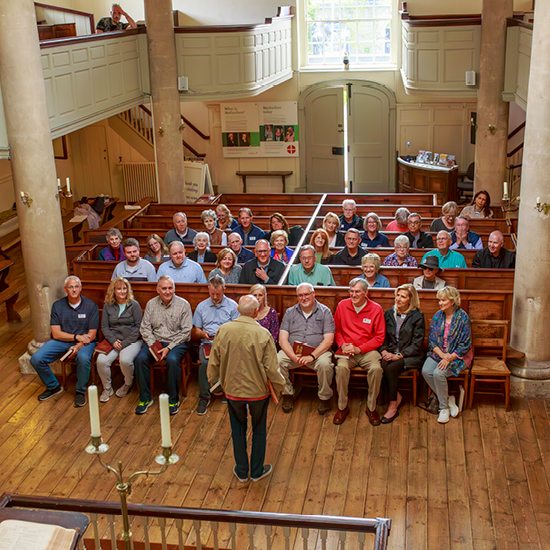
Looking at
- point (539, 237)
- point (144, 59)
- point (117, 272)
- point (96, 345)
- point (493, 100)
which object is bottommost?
point (96, 345)

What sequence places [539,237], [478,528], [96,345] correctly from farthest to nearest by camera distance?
1. [96,345]
2. [539,237]
3. [478,528]

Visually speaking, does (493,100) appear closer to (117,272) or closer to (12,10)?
(117,272)

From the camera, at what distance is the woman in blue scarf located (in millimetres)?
5879

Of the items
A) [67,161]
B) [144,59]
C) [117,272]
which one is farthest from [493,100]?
[67,161]

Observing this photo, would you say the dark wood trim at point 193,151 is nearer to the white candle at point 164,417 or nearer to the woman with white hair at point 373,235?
the woman with white hair at point 373,235

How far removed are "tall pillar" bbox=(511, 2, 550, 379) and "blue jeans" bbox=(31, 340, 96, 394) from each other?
13.1 ft

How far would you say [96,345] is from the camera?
6668 mm

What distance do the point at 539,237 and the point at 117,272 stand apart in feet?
13.8

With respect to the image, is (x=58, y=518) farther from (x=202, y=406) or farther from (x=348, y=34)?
(x=348, y=34)

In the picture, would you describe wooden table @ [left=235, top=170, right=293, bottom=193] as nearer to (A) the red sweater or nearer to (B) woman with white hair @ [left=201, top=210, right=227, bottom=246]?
(B) woman with white hair @ [left=201, top=210, right=227, bottom=246]

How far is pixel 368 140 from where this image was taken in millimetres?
14203

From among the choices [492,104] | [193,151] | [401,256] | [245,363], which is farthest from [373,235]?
[193,151]

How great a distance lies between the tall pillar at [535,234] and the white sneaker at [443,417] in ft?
2.85

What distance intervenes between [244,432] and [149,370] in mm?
1600
